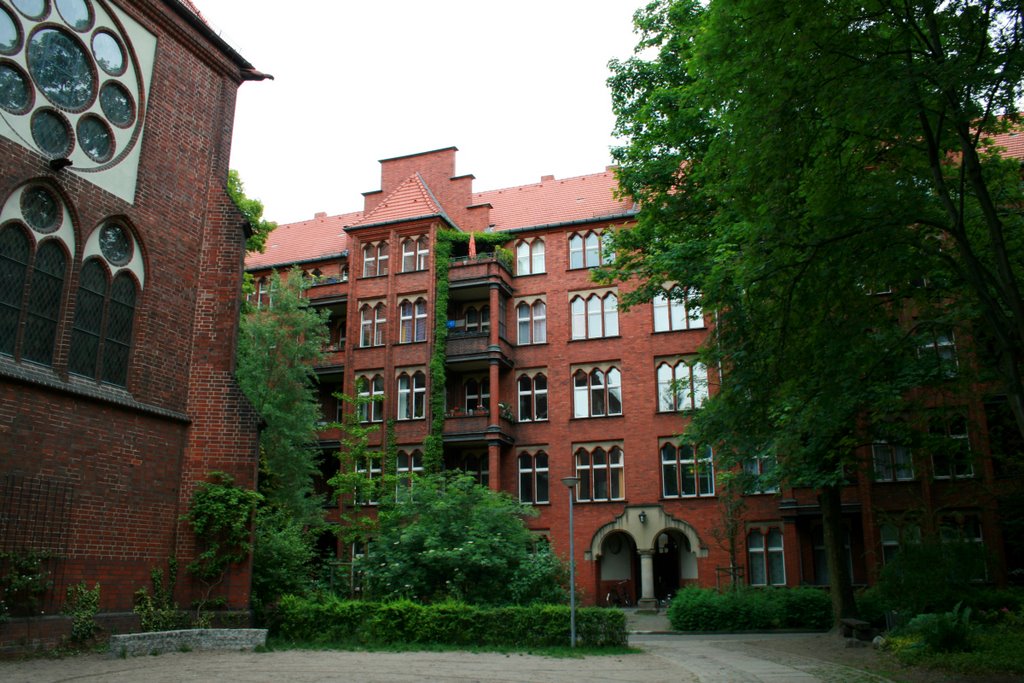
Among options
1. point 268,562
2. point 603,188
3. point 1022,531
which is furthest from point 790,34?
point 603,188

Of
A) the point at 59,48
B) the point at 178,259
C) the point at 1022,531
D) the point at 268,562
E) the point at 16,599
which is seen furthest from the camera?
the point at 1022,531

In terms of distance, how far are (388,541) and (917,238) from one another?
13.4 m

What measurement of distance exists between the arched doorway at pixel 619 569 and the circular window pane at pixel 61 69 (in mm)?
23584

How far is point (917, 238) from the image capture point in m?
11.0

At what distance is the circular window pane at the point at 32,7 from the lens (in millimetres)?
13938

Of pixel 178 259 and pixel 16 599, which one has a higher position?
pixel 178 259

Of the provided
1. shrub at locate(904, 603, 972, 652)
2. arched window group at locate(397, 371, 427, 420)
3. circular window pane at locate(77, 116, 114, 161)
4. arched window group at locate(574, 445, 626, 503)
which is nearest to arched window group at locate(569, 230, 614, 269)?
arched window group at locate(574, 445, 626, 503)

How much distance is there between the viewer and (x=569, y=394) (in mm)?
33781

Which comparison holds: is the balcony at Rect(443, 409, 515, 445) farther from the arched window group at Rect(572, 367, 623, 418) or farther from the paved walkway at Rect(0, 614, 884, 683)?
the paved walkway at Rect(0, 614, 884, 683)

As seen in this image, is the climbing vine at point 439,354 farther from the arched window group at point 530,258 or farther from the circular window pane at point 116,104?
the circular window pane at point 116,104

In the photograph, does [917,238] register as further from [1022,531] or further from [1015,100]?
[1022,531]

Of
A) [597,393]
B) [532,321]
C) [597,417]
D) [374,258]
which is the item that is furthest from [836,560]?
[374,258]

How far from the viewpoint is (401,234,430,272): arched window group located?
35.4 m

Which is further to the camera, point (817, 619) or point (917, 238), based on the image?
point (817, 619)
